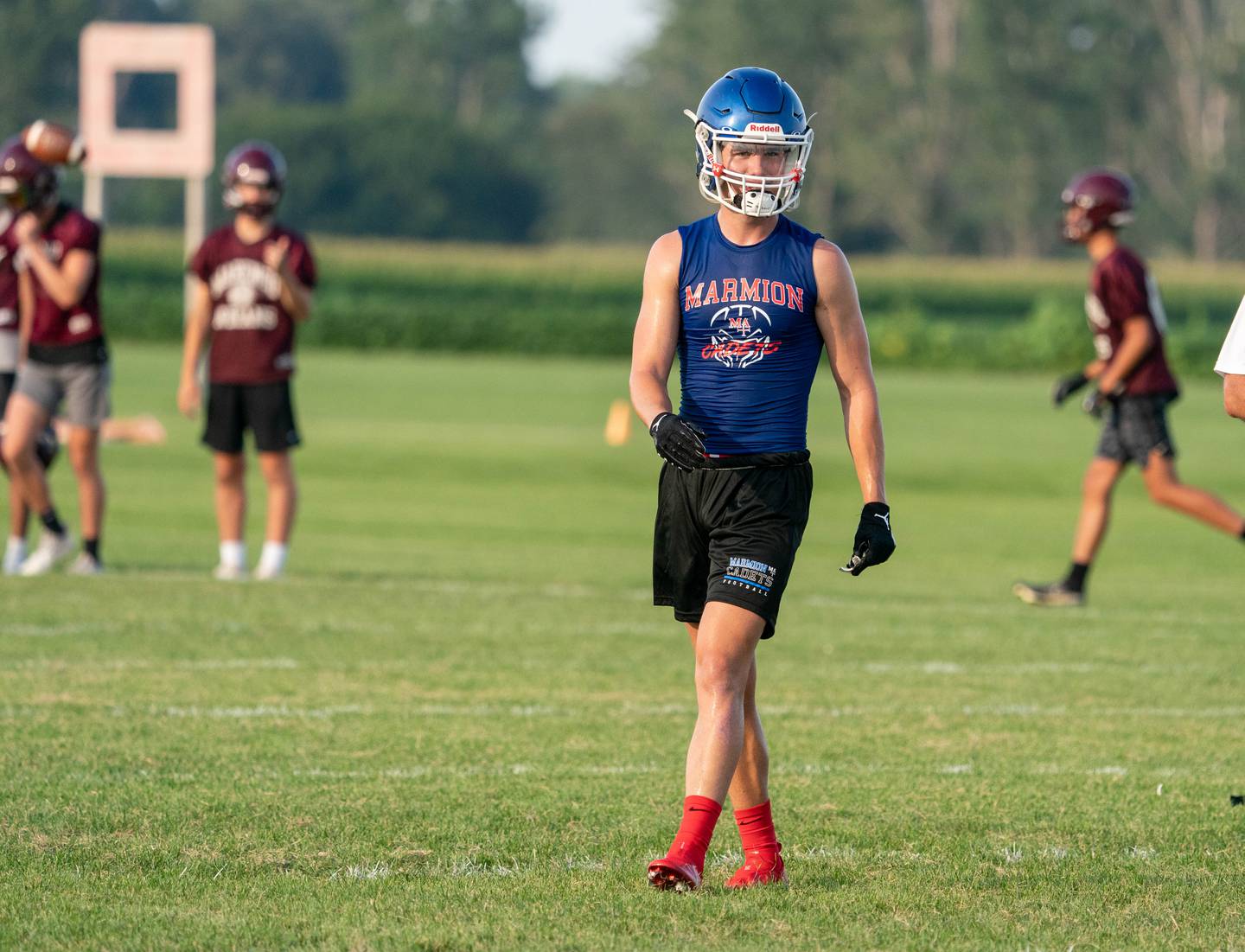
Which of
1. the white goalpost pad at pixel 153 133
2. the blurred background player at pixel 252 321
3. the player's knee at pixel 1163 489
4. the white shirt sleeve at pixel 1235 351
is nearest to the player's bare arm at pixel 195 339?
the blurred background player at pixel 252 321

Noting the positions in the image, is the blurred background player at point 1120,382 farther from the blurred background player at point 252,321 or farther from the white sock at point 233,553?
the white sock at point 233,553

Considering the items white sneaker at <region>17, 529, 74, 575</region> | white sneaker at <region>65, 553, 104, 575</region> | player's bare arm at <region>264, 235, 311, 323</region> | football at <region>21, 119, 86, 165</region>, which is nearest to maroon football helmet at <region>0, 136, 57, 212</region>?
football at <region>21, 119, 86, 165</region>

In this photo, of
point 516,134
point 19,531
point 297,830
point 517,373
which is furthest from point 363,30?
point 297,830

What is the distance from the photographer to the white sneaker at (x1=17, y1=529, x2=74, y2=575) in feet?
39.3

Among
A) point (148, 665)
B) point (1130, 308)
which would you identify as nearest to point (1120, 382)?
point (1130, 308)

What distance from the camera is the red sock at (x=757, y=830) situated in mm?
5461

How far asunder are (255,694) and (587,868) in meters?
3.03

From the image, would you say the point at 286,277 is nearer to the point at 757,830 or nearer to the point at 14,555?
the point at 14,555

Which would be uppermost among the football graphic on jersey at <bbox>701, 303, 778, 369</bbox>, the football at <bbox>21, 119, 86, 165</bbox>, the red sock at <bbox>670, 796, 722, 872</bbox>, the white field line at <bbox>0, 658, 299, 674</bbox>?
the football at <bbox>21, 119, 86, 165</bbox>

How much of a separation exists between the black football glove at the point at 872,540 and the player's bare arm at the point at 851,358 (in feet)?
0.22

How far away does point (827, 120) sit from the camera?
8844cm

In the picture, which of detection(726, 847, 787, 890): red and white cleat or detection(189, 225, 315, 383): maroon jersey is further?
detection(189, 225, 315, 383): maroon jersey

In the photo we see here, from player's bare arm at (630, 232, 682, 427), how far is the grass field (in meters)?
1.37

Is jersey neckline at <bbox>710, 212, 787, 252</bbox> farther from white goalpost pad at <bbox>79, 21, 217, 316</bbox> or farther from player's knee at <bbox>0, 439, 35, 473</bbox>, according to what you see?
white goalpost pad at <bbox>79, 21, 217, 316</bbox>
